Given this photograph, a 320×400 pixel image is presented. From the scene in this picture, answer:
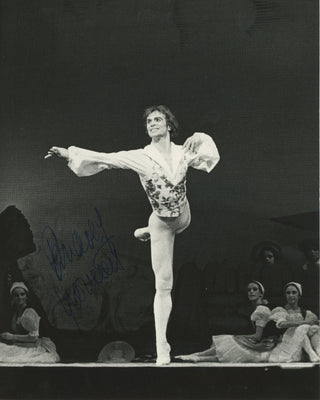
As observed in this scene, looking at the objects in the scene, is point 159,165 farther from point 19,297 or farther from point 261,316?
point 19,297

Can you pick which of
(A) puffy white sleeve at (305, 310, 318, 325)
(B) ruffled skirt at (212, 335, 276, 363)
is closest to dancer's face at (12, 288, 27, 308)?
(B) ruffled skirt at (212, 335, 276, 363)

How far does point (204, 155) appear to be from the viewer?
20.1 ft

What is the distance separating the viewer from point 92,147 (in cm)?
624

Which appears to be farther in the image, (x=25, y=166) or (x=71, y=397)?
(x=25, y=166)

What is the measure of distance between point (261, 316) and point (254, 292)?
22 centimetres

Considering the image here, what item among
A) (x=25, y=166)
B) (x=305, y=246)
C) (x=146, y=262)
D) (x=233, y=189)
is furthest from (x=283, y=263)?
(x=25, y=166)

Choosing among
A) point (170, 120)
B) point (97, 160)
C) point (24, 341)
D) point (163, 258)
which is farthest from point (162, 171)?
point (24, 341)

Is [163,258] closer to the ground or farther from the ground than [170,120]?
closer to the ground

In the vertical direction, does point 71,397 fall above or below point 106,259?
below

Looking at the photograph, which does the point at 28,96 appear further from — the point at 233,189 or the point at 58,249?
the point at 233,189

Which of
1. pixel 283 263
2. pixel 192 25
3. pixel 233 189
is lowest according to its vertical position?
pixel 283 263

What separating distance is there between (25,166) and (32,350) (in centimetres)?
169

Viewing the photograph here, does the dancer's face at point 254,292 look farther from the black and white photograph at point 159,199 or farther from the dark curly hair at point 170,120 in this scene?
the dark curly hair at point 170,120

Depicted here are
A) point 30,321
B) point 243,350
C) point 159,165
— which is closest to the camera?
point 243,350
